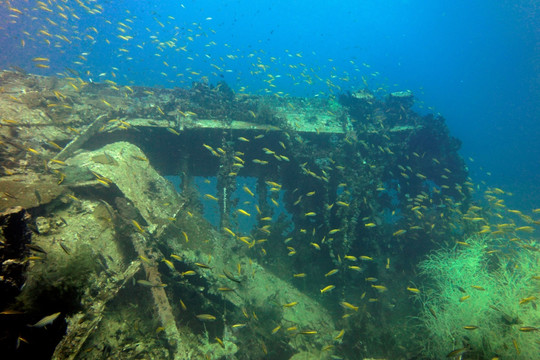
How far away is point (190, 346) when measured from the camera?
17.1 ft

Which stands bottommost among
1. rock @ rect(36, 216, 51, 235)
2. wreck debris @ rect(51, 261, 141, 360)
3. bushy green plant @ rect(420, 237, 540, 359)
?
wreck debris @ rect(51, 261, 141, 360)

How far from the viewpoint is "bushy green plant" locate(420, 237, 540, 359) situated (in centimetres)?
434

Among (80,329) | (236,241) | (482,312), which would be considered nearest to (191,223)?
(236,241)

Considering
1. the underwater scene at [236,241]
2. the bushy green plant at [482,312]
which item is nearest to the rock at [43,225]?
the underwater scene at [236,241]

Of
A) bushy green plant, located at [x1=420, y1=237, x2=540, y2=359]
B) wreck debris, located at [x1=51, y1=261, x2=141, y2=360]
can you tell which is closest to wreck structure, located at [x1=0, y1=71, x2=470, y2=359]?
wreck debris, located at [x1=51, y1=261, x2=141, y2=360]

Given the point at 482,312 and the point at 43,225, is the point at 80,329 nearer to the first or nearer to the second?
the point at 43,225

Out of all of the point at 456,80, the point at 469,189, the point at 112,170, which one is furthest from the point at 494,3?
the point at 112,170

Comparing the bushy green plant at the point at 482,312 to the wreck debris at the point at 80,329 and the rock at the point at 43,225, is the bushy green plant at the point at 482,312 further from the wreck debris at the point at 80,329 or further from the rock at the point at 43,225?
the rock at the point at 43,225

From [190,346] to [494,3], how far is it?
124m

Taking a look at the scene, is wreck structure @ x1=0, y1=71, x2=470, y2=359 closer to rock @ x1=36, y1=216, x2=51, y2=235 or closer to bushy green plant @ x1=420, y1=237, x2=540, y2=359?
rock @ x1=36, y1=216, x2=51, y2=235

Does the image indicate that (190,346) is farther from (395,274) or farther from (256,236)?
(395,274)

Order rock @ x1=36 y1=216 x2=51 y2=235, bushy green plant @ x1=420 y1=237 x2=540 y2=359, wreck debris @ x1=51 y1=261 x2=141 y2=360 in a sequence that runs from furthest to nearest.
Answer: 1. rock @ x1=36 y1=216 x2=51 y2=235
2. bushy green plant @ x1=420 y1=237 x2=540 y2=359
3. wreck debris @ x1=51 y1=261 x2=141 y2=360

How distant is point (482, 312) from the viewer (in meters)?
5.30

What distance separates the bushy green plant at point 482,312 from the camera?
434 centimetres
